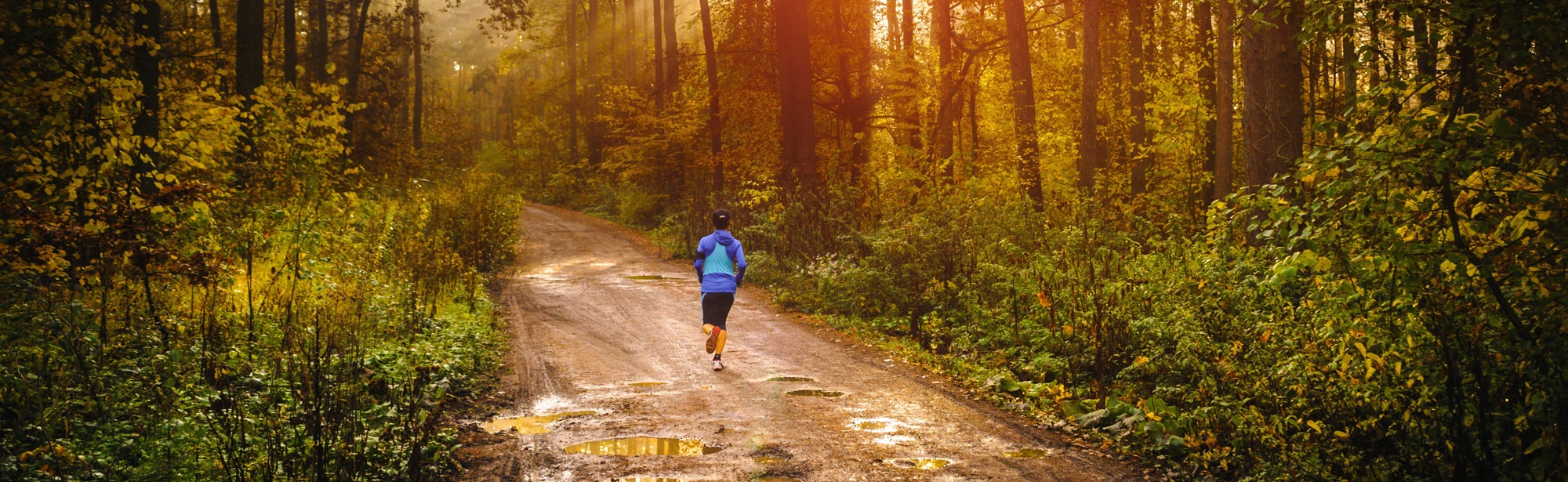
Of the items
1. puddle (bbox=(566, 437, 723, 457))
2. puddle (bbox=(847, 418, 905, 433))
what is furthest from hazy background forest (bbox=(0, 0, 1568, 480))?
puddle (bbox=(847, 418, 905, 433))

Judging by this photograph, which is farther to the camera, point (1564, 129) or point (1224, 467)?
point (1224, 467)

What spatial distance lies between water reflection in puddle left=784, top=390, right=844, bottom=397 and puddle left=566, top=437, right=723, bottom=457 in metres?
1.92

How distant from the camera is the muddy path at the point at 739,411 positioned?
20.1 ft

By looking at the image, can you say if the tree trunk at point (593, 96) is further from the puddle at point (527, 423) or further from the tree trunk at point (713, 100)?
the puddle at point (527, 423)

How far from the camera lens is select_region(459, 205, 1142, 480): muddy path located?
611 cm

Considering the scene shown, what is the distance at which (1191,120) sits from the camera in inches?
872

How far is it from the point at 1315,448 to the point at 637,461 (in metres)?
4.39

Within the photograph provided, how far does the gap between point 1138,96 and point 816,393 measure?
55.4 ft

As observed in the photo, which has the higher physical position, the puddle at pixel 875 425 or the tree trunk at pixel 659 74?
the tree trunk at pixel 659 74

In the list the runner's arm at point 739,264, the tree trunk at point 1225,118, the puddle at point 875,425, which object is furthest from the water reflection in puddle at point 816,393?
the tree trunk at point 1225,118

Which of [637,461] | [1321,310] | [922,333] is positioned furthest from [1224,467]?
[922,333]

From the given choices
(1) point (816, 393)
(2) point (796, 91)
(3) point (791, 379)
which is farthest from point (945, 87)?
(1) point (816, 393)

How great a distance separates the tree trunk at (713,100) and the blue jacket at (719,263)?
55.4ft

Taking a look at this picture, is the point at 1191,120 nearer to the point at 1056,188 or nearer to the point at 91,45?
the point at 1056,188
